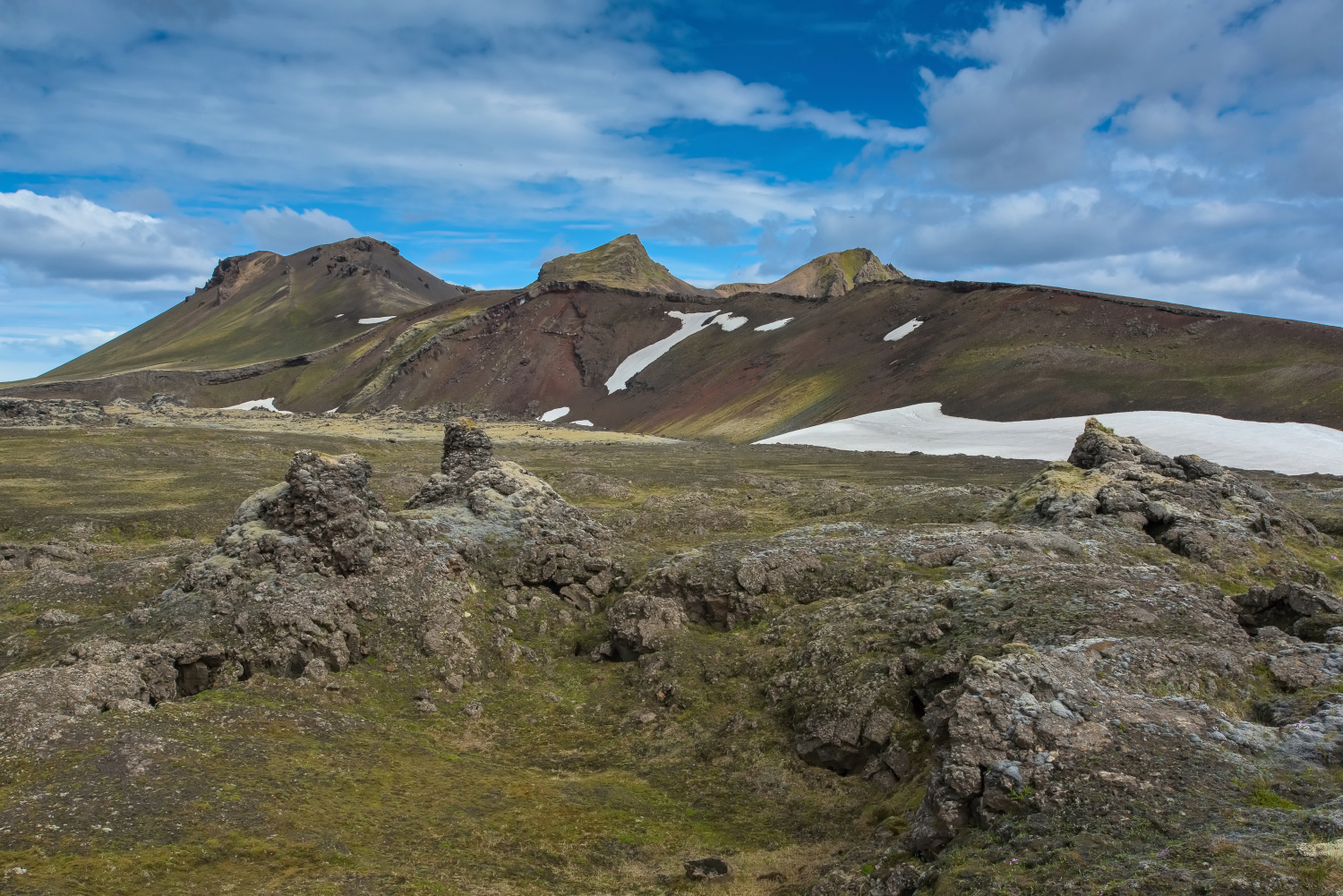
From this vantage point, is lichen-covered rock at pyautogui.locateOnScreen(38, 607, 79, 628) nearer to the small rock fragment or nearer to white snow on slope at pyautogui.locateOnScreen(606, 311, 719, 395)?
the small rock fragment

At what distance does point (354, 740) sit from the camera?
1630cm

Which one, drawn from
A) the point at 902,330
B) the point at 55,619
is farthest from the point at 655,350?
the point at 55,619

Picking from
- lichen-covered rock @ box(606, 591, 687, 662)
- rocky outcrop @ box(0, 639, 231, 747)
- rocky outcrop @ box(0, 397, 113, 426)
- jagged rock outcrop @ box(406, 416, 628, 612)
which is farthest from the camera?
rocky outcrop @ box(0, 397, 113, 426)

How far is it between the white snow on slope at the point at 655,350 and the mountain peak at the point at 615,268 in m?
38.8

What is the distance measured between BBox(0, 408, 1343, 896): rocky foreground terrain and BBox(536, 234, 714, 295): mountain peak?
15744 centimetres

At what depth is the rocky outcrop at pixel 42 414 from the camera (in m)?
70.1

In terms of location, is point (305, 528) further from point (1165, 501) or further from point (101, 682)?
point (1165, 501)

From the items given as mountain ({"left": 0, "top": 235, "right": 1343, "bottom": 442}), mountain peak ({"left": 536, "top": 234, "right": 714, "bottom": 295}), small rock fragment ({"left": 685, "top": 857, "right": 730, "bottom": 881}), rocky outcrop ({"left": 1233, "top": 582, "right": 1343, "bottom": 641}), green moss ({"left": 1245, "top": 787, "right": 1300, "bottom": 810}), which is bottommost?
small rock fragment ({"left": 685, "top": 857, "right": 730, "bottom": 881})

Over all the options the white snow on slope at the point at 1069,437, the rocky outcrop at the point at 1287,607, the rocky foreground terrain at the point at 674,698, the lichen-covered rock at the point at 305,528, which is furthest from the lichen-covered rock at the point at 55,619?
the white snow on slope at the point at 1069,437

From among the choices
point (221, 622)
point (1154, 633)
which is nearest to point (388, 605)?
point (221, 622)

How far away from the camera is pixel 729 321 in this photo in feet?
441

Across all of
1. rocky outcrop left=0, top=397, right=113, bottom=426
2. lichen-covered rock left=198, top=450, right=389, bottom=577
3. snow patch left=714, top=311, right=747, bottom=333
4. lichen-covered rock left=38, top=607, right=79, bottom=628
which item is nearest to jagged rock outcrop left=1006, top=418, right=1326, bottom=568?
lichen-covered rock left=198, top=450, right=389, bottom=577

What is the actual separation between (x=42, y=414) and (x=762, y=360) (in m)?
A: 80.0

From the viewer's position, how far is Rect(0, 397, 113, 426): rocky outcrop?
7006cm
